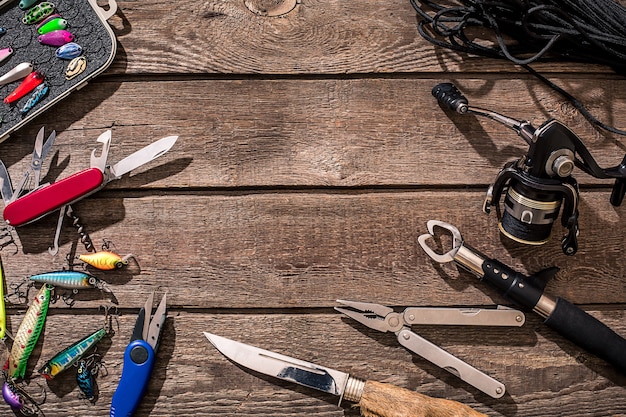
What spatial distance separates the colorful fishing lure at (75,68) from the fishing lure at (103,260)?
302 mm

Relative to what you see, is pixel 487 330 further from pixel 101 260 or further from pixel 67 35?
pixel 67 35

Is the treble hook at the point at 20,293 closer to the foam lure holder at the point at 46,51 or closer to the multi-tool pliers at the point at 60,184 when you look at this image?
the multi-tool pliers at the point at 60,184

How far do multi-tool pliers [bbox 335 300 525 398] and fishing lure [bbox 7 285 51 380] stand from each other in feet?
1.62

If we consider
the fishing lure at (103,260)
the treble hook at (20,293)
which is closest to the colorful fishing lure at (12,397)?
the treble hook at (20,293)

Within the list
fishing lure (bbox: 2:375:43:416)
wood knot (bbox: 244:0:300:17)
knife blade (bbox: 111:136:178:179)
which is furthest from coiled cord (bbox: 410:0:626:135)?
fishing lure (bbox: 2:375:43:416)

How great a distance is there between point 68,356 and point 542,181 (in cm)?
80

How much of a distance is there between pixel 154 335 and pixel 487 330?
0.55 metres

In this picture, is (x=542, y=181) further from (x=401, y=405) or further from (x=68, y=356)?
(x=68, y=356)

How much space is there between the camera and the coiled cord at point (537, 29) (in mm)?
969

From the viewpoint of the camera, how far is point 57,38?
1028mm

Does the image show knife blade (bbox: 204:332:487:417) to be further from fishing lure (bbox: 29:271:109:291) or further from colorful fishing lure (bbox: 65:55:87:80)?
colorful fishing lure (bbox: 65:55:87:80)

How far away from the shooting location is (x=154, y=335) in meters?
1.00

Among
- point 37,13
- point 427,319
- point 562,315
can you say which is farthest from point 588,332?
point 37,13

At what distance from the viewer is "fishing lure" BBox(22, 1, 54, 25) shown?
1.04 m
